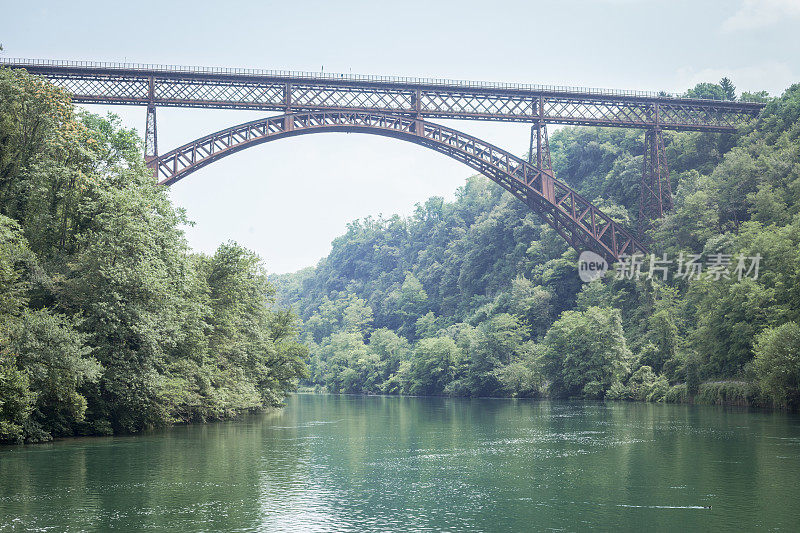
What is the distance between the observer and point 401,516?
15031 mm

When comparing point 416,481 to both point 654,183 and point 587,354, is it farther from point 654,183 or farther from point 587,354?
point 654,183

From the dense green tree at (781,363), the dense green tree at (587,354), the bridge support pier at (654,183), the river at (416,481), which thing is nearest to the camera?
the river at (416,481)

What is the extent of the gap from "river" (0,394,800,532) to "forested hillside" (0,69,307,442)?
5.76ft

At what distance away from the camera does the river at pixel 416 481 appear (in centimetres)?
1451

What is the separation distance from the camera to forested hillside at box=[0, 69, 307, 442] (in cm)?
2433

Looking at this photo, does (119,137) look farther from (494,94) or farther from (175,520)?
(175,520)

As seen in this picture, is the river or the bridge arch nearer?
the river

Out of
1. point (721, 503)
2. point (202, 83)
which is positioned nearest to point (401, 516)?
point (721, 503)

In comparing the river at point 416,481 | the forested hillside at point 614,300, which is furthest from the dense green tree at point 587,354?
the river at point 416,481

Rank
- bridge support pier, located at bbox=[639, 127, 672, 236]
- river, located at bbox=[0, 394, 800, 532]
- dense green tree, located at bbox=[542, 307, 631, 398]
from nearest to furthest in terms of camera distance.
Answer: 1. river, located at bbox=[0, 394, 800, 532]
2. dense green tree, located at bbox=[542, 307, 631, 398]
3. bridge support pier, located at bbox=[639, 127, 672, 236]

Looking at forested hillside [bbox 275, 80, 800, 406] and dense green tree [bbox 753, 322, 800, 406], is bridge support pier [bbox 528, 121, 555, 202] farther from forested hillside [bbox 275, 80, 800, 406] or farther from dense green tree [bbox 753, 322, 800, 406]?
dense green tree [bbox 753, 322, 800, 406]

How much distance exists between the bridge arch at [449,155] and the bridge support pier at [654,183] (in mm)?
3030

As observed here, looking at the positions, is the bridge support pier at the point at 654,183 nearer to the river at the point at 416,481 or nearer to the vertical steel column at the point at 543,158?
the vertical steel column at the point at 543,158

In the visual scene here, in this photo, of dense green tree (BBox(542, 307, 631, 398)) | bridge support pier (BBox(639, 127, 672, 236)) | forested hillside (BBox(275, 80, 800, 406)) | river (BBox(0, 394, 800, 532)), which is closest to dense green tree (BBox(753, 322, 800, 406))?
forested hillside (BBox(275, 80, 800, 406))
